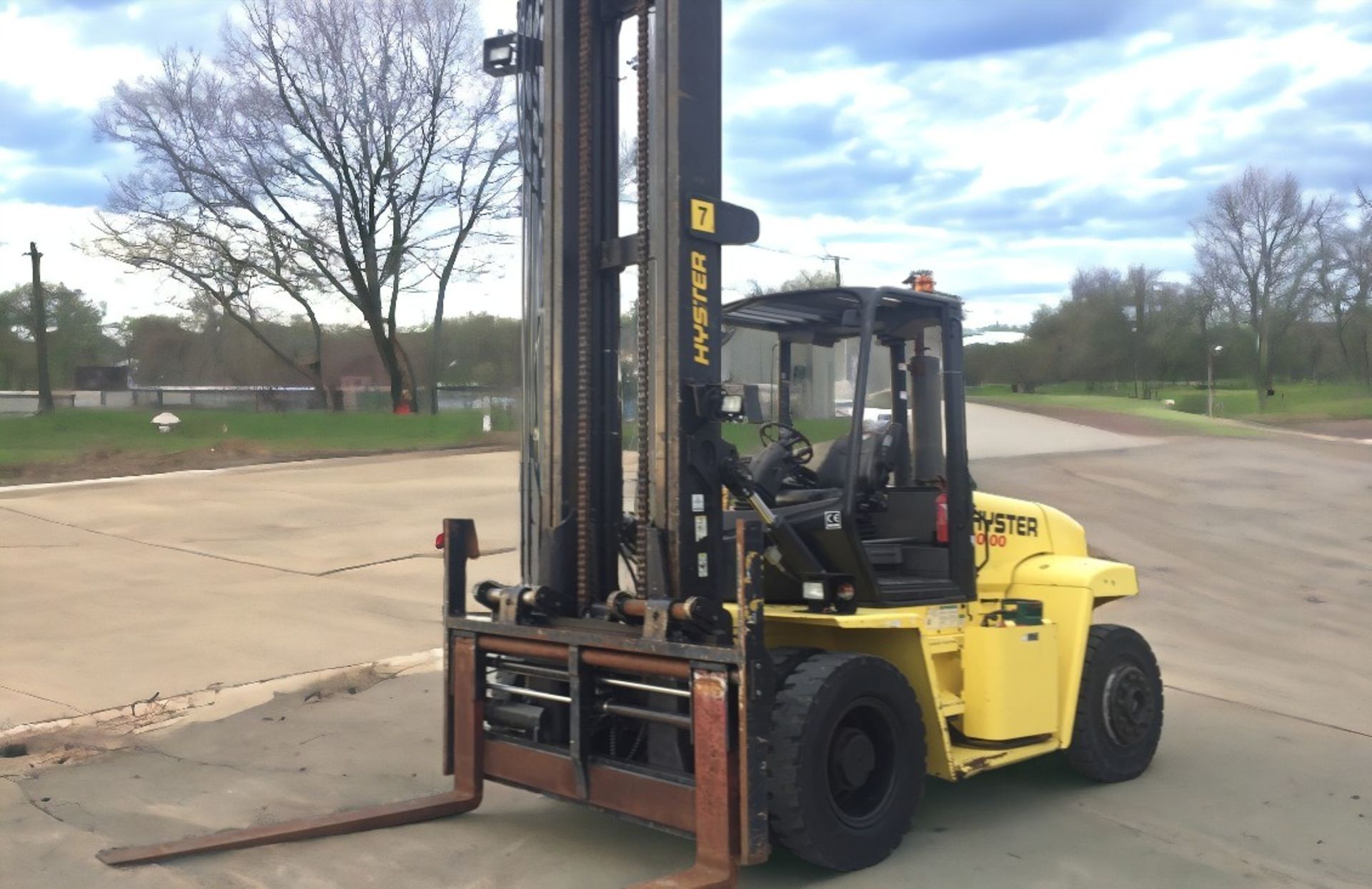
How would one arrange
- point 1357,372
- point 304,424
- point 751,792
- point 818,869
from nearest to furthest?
point 751,792, point 818,869, point 304,424, point 1357,372

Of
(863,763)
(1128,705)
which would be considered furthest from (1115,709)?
(863,763)

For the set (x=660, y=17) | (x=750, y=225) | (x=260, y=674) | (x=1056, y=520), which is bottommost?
(x=260, y=674)

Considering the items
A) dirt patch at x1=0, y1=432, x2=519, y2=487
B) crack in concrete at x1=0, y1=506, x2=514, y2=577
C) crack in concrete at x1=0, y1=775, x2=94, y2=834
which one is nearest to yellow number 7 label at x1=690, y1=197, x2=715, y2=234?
crack in concrete at x1=0, y1=775, x2=94, y2=834

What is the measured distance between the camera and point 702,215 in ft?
16.7

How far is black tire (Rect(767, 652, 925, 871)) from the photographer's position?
470cm

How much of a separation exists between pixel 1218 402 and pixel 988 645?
48.2 meters

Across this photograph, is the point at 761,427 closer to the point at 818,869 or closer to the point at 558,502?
the point at 558,502

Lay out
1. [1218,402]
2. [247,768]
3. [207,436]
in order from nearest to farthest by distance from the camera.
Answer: [247,768]
[207,436]
[1218,402]

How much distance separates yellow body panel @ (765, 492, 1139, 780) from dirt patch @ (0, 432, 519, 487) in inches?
696

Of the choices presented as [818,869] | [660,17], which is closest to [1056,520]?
[818,869]

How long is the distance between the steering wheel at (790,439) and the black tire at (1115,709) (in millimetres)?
1977

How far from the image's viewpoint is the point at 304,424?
31906mm

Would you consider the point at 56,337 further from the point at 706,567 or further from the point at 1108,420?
the point at 706,567

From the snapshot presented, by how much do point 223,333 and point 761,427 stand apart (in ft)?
113
